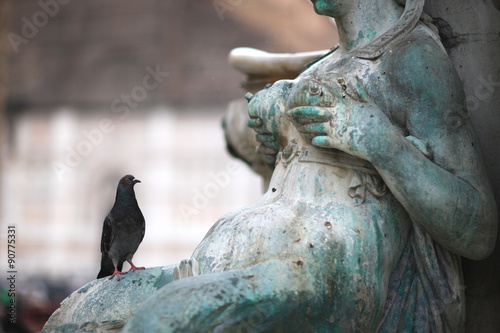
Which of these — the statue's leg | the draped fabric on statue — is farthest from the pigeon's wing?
the draped fabric on statue

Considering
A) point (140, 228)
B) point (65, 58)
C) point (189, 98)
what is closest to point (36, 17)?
point (65, 58)

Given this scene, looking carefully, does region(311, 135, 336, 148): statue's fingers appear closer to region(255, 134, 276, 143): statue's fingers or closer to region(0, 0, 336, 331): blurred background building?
region(255, 134, 276, 143): statue's fingers

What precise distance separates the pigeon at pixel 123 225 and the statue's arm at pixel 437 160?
3.40ft

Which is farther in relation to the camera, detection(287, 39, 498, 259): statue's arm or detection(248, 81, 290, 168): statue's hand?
detection(248, 81, 290, 168): statue's hand

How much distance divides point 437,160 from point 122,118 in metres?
13.7

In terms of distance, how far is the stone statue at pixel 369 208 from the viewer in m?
2.30

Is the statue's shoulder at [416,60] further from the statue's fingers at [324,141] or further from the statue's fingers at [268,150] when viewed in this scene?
the statue's fingers at [268,150]

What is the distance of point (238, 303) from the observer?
85.3 inches

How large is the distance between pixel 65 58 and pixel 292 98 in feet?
47.0

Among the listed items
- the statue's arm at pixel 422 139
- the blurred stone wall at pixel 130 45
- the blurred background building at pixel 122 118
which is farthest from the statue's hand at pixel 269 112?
the blurred stone wall at pixel 130 45

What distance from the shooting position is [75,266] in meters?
15.1

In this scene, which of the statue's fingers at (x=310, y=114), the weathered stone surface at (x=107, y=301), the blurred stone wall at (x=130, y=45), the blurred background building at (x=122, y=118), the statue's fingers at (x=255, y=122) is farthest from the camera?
the blurred stone wall at (x=130, y=45)

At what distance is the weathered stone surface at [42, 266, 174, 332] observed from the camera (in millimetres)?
2584

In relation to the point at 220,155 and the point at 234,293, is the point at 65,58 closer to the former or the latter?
the point at 220,155
